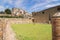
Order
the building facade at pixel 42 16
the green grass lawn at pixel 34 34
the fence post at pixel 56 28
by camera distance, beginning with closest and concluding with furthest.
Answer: the fence post at pixel 56 28
the green grass lawn at pixel 34 34
the building facade at pixel 42 16

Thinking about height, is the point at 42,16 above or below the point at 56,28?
below

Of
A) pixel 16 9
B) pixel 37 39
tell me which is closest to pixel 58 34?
pixel 37 39

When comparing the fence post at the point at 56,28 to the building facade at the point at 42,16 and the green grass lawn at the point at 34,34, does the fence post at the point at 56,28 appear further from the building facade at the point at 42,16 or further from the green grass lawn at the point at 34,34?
the building facade at the point at 42,16

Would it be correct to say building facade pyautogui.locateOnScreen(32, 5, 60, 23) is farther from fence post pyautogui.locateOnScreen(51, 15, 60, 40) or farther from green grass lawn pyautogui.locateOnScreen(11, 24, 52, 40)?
fence post pyautogui.locateOnScreen(51, 15, 60, 40)

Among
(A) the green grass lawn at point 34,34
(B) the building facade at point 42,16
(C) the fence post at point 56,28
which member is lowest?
(B) the building facade at point 42,16

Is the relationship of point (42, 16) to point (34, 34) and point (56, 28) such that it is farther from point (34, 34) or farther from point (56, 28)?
point (56, 28)

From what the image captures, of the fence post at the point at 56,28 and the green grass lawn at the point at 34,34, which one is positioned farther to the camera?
the green grass lawn at the point at 34,34

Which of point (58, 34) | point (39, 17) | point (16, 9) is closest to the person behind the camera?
point (58, 34)

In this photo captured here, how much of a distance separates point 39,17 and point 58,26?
41.0 m

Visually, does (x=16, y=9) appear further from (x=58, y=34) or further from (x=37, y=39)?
(x=58, y=34)

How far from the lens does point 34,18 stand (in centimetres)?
4472

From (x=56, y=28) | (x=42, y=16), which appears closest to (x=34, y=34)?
(x=56, y=28)

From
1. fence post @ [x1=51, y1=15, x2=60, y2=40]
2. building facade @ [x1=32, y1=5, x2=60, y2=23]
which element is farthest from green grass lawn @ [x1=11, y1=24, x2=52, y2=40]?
building facade @ [x1=32, y1=5, x2=60, y2=23]

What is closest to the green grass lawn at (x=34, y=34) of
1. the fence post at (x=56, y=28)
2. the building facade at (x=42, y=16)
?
the fence post at (x=56, y=28)
